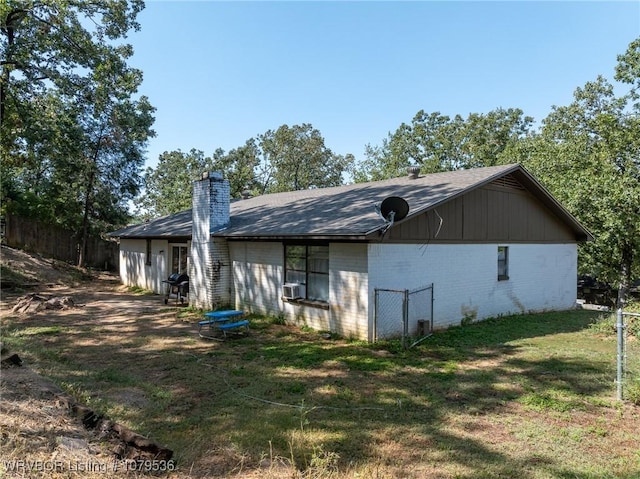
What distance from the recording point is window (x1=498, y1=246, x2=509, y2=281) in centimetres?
1259

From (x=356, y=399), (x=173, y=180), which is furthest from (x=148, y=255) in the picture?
(x=173, y=180)

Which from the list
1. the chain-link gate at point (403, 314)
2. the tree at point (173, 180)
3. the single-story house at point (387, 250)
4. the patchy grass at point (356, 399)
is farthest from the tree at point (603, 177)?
the tree at point (173, 180)

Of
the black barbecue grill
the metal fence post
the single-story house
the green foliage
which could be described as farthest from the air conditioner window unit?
the green foliage

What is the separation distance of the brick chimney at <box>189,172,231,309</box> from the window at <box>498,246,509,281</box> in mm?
8893

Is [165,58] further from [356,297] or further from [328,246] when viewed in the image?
[356,297]

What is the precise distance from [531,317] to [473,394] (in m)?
8.00

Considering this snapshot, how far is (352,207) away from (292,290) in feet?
9.81

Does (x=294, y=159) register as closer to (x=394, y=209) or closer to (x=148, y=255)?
(x=148, y=255)

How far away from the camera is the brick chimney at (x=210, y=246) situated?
1261cm

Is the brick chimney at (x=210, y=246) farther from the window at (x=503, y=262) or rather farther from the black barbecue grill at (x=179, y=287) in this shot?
the window at (x=503, y=262)

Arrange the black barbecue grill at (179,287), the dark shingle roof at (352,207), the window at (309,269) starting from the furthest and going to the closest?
the black barbecue grill at (179,287)
the window at (309,269)
the dark shingle roof at (352,207)

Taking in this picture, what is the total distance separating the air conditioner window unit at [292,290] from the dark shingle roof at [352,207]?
4.70ft

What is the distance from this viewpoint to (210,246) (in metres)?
12.7

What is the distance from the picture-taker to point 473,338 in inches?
382
